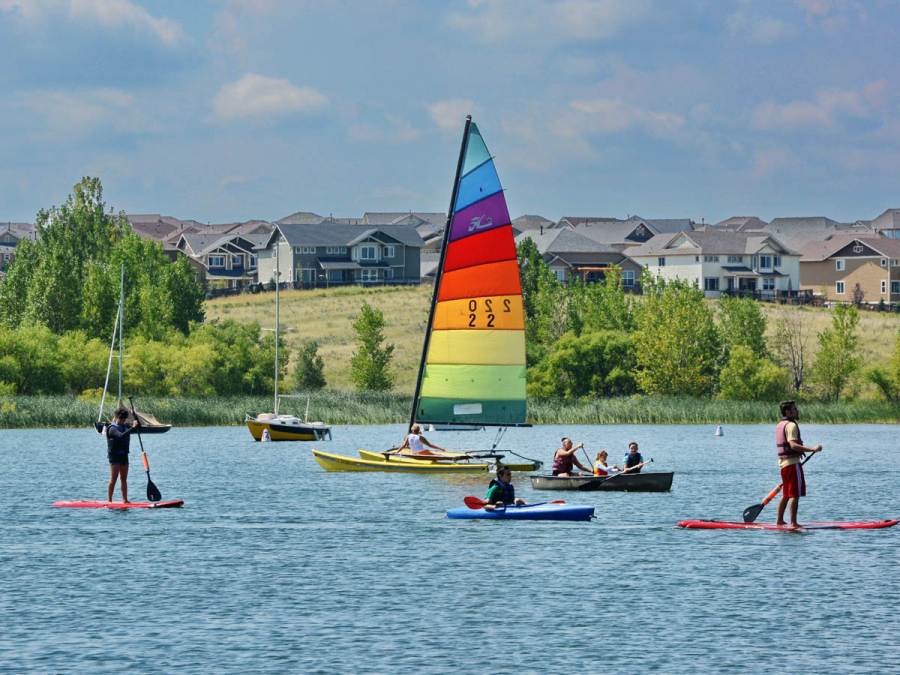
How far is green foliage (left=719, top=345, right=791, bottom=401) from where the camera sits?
382 ft

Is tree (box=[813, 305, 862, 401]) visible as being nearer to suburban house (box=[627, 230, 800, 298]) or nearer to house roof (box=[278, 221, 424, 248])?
suburban house (box=[627, 230, 800, 298])

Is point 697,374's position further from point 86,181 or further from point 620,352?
point 86,181

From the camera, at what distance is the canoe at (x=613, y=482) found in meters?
47.0

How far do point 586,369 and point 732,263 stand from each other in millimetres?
71328

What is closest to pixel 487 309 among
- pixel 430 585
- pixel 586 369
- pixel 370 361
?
pixel 430 585

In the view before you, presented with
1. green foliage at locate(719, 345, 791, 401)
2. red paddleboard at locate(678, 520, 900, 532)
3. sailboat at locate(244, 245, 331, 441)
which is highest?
green foliage at locate(719, 345, 791, 401)

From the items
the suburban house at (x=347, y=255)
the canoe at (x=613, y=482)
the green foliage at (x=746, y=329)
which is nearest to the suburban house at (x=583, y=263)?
the suburban house at (x=347, y=255)

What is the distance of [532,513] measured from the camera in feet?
128

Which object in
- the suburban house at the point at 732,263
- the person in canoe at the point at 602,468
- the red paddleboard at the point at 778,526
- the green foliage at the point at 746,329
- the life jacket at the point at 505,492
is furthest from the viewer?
the suburban house at the point at 732,263

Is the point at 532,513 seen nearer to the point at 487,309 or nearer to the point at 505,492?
the point at 505,492

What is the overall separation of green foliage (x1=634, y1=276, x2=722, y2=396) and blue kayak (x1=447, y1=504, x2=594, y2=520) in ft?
262

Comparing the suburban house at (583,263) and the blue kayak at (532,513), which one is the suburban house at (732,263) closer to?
the suburban house at (583,263)

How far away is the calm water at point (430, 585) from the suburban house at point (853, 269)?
13047cm

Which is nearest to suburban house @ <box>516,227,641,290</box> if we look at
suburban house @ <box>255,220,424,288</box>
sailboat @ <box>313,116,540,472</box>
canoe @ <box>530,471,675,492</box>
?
suburban house @ <box>255,220,424,288</box>
